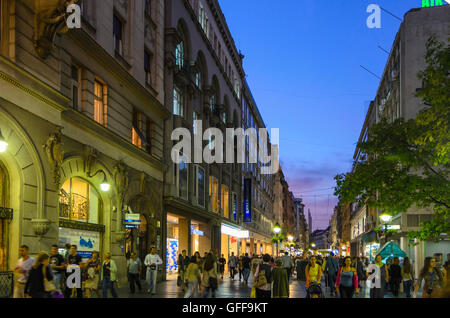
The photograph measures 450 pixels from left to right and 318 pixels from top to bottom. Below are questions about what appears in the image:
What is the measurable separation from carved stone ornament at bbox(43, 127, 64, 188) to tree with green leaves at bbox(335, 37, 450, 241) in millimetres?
11132

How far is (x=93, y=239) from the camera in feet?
74.3

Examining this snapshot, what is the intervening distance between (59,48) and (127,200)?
9.20m

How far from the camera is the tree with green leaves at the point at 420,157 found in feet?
59.3

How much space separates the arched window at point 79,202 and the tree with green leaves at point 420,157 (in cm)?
1031

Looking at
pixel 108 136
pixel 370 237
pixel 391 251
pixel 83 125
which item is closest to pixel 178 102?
pixel 108 136

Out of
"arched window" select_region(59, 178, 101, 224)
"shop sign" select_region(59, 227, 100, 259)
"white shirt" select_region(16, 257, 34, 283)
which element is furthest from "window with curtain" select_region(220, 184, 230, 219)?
"white shirt" select_region(16, 257, 34, 283)

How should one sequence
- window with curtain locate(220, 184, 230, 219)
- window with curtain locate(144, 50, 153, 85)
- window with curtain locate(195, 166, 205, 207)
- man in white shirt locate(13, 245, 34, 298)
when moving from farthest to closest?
window with curtain locate(220, 184, 230, 219), window with curtain locate(195, 166, 205, 207), window with curtain locate(144, 50, 153, 85), man in white shirt locate(13, 245, 34, 298)

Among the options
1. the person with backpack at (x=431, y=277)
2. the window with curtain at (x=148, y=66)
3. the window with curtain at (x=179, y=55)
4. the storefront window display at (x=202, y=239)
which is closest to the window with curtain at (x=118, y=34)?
the window with curtain at (x=148, y=66)

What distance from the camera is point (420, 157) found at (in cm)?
2012

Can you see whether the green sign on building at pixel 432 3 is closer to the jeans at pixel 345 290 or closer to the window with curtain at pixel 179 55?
the window with curtain at pixel 179 55

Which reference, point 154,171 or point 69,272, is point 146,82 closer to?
point 154,171

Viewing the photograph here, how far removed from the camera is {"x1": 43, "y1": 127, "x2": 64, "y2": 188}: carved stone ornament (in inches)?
711

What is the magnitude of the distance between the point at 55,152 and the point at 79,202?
3.92m

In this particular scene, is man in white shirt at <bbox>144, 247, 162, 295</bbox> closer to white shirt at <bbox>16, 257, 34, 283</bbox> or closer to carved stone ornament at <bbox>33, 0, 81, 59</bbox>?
carved stone ornament at <bbox>33, 0, 81, 59</bbox>
